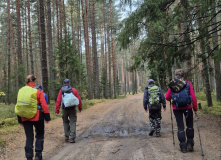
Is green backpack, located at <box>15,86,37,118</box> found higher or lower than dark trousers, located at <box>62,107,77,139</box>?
higher

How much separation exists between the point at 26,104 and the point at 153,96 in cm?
407

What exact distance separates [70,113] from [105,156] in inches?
89.9

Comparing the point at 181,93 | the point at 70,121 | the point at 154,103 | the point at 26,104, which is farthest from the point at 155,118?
the point at 26,104

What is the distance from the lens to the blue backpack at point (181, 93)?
15.3 feet

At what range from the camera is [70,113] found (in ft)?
21.3

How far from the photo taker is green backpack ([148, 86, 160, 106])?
6570 mm

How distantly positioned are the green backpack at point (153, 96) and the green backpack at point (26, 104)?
381 centimetres

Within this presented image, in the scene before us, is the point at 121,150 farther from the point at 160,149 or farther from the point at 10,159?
the point at 10,159

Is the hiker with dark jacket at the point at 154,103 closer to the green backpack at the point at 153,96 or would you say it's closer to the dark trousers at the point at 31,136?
the green backpack at the point at 153,96

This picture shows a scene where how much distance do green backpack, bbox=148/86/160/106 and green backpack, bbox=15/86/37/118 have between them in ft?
12.5

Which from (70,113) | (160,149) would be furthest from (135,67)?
A: (160,149)

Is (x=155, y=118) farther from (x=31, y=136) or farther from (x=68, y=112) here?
(x=31, y=136)

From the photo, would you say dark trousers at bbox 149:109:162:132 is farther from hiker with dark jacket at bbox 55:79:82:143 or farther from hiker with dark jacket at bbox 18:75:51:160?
hiker with dark jacket at bbox 18:75:51:160

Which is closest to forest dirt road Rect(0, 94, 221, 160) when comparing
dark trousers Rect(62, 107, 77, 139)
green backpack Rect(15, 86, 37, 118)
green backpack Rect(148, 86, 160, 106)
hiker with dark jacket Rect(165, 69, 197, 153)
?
hiker with dark jacket Rect(165, 69, 197, 153)
